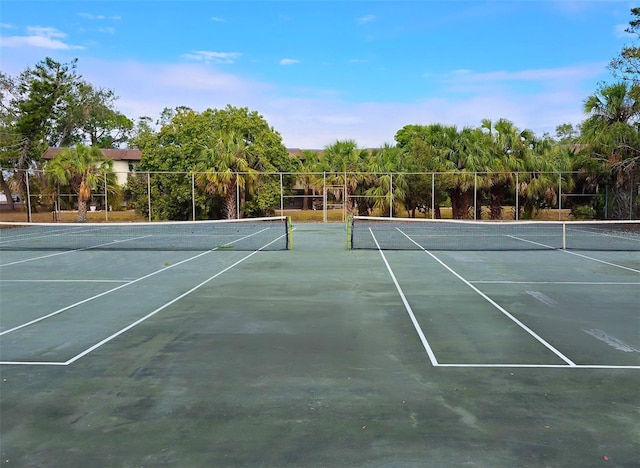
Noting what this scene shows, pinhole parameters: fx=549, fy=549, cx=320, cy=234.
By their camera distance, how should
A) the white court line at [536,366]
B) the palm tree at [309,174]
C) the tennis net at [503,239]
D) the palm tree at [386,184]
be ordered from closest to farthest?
the white court line at [536,366] < the tennis net at [503,239] < the palm tree at [386,184] < the palm tree at [309,174]

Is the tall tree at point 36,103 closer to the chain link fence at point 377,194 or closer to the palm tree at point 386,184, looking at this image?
the chain link fence at point 377,194

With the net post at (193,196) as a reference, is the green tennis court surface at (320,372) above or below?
below

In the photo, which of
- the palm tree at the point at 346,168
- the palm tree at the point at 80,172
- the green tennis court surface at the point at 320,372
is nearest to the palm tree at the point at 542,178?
the palm tree at the point at 346,168

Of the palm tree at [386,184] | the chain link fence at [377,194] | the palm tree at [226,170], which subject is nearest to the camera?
the palm tree at [226,170]

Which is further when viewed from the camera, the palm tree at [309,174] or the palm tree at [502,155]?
the palm tree at [309,174]

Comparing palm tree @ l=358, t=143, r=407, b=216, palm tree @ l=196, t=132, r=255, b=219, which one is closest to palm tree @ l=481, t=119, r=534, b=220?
palm tree @ l=358, t=143, r=407, b=216

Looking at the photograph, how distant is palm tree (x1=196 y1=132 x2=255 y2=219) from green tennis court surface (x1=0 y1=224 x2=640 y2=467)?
72.5ft

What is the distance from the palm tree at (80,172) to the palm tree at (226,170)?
6386 mm

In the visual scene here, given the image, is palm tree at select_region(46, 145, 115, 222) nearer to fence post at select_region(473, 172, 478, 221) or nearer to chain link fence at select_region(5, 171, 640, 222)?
chain link fence at select_region(5, 171, 640, 222)

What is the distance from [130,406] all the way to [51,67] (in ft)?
170

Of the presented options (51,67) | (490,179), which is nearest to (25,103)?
(51,67)

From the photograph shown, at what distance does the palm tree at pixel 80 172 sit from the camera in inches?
1346

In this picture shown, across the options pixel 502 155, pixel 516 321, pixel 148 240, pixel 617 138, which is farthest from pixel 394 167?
pixel 516 321

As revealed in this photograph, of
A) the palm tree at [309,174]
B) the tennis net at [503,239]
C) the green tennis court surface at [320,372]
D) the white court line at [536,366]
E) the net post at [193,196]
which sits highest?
the palm tree at [309,174]
